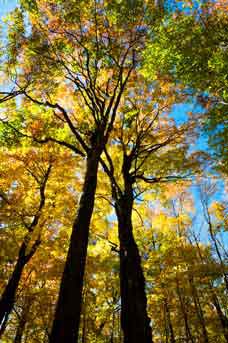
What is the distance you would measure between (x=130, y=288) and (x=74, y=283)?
83.1 inches

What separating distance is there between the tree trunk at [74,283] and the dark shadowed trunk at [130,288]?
68.7 inches

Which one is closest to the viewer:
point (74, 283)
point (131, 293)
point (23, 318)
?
point (74, 283)

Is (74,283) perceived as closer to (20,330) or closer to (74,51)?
(74,51)

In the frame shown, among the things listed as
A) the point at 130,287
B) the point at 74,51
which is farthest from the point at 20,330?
the point at 74,51

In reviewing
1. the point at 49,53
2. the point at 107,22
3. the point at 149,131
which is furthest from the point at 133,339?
the point at 107,22

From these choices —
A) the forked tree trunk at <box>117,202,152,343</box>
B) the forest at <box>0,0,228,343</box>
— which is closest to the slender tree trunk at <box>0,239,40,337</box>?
the forest at <box>0,0,228,343</box>

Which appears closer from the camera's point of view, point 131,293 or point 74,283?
point 74,283

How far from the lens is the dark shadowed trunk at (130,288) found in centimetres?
484

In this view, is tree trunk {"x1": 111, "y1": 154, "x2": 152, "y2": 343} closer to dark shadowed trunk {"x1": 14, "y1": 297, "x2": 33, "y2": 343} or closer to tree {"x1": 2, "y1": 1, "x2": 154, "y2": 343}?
tree {"x1": 2, "y1": 1, "x2": 154, "y2": 343}

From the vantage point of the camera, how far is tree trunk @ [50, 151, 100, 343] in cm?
338

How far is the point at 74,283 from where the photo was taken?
156 inches

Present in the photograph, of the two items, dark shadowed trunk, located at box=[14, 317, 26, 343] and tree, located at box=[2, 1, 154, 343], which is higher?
tree, located at box=[2, 1, 154, 343]

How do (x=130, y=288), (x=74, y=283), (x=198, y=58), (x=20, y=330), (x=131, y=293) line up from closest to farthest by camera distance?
1. (x=74, y=283)
2. (x=131, y=293)
3. (x=130, y=288)
4. (x=198, y=58)
5. (x=20, y=330)

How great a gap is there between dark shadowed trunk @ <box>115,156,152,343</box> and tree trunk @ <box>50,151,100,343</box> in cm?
174
